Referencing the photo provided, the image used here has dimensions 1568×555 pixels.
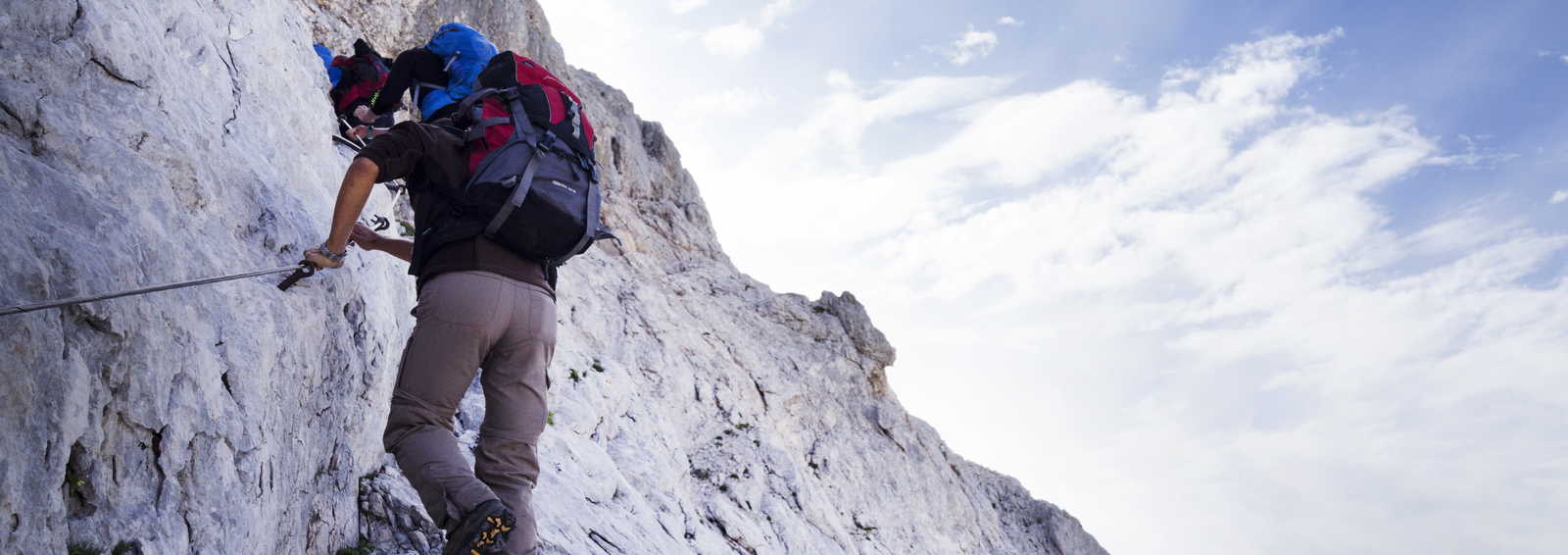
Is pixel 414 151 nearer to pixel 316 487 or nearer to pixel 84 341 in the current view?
pixel 84 341

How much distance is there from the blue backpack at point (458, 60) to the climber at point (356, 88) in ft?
9.64

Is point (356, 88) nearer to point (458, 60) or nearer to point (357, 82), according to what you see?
point (357, 82)

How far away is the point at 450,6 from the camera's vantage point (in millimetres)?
21375

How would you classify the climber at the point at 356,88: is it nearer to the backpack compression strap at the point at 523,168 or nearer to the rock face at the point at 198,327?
the rock face at the point at 198,327

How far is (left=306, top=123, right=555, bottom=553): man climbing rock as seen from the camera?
4.85 m

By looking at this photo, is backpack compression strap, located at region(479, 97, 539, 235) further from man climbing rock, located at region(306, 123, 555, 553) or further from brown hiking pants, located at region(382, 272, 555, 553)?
brown hiking pants, located at region(382, 272, 555, 553)

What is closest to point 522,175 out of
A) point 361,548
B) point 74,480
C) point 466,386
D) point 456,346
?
point 456,346

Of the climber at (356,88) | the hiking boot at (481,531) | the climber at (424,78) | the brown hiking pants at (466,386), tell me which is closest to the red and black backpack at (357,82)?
the climber at (356,88)

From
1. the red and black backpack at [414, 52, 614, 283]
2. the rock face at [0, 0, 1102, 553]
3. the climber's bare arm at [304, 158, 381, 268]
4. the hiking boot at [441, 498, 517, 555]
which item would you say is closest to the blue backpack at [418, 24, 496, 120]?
the red and black backpack at [414, 52, 614, 283]

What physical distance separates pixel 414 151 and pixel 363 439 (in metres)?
2.47

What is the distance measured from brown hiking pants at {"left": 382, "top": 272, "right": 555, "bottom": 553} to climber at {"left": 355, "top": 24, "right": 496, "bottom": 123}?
1453mm

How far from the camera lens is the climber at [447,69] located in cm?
611

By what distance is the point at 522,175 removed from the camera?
5199 millimetres

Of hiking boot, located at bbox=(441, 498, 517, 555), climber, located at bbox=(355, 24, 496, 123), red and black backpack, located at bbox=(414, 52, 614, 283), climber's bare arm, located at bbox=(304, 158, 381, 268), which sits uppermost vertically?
climber, located at bbox=(355, 24, 496, 123)
